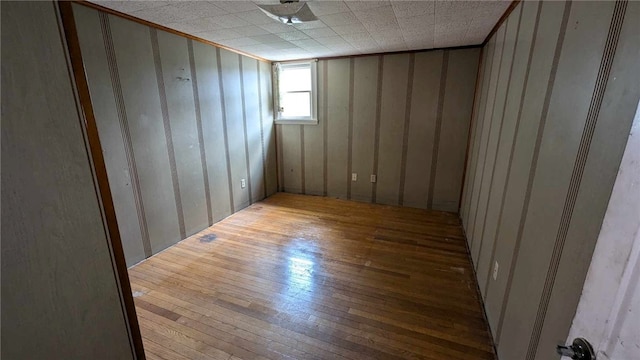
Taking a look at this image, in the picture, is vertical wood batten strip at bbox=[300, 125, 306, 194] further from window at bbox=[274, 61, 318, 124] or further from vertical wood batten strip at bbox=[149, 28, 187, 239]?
vertical wood batten strip at bbox=[149, 28, 187, 239]

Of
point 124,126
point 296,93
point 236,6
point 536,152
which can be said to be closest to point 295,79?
point 296,93

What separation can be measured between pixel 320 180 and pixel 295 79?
1.79 metres

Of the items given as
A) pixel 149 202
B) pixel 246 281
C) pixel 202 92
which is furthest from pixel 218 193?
pixel 246 281

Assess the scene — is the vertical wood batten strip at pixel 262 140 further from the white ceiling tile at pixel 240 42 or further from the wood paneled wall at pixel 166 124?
the white ceiling tile at pixel 240 42

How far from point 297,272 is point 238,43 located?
9.18 feet

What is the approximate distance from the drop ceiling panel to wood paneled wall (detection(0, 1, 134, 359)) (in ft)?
5.66

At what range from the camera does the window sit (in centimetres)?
443

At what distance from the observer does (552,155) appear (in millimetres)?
1231

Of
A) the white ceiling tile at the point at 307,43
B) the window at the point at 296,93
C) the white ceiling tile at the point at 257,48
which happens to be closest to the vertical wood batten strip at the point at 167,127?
the white ceiling tile at the point at 257,48

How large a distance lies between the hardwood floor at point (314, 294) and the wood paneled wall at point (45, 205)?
121 centimetres

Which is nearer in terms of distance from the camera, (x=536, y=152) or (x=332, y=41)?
(x=536, y=152)

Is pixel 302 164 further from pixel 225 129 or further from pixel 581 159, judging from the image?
pixel 581 159

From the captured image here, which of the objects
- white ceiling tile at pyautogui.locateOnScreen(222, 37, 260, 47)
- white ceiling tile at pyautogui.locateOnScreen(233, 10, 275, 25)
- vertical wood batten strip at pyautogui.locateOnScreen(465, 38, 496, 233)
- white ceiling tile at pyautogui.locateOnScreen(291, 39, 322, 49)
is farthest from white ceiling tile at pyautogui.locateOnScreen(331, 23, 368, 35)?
vertical wood batten strip at pyautogui.locateOnScreen(465, 38, 496, 233)

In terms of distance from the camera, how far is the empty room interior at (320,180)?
709mm
